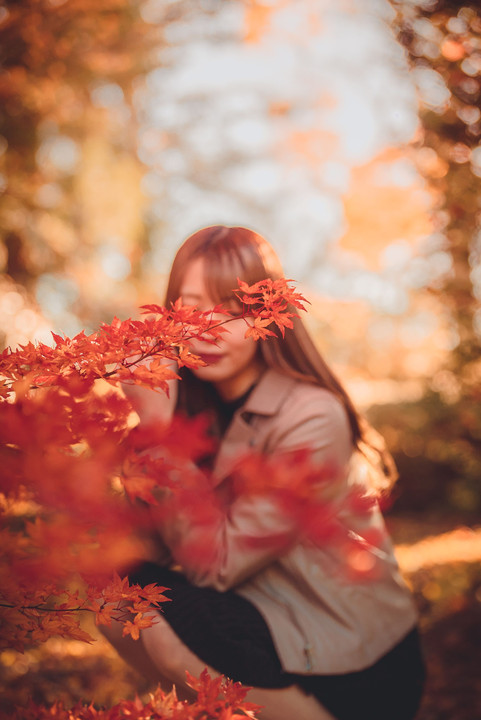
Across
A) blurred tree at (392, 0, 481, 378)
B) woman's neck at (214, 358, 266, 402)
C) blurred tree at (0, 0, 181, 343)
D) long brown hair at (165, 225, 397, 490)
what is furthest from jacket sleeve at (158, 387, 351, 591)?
blurred tree at (0, 0, 181, 343)

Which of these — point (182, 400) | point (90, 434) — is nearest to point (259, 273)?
point (182, 400)

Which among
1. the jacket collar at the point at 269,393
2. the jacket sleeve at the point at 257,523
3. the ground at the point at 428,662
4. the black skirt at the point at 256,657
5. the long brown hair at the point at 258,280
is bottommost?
the ground at the point at 428,662

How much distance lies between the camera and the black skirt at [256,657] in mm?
1577

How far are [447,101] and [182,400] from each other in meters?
2.44

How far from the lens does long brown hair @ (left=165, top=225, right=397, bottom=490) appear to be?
1.74 meters

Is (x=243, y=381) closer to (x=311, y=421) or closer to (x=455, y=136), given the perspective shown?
(x=311, y=421)

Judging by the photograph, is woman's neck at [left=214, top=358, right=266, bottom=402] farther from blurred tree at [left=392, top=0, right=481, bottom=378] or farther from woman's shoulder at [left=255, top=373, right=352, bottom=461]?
blurred tree at [left=392, top=0, right=481, bottom=378]

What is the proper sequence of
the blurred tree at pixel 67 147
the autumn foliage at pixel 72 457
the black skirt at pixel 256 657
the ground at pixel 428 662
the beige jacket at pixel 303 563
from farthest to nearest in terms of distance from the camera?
1. the blurred tree at pixel 67 147
2. the ground at pixel 428 662
3. the beige jacket at pixel 303 563
4. the black skirt at pixel 256 657
5. the autumn foliage at pixel 72 457

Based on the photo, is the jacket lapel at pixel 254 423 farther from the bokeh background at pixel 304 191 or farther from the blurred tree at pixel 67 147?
the blurred tree at pixel 67 147

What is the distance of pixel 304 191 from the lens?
16.0 meters

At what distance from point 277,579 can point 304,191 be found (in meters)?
15.2

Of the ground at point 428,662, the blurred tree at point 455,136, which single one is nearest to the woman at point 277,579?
the ground at point 428,662

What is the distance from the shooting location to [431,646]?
10.2ft

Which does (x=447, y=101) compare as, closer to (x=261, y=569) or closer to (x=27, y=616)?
(x=261, y=569)
